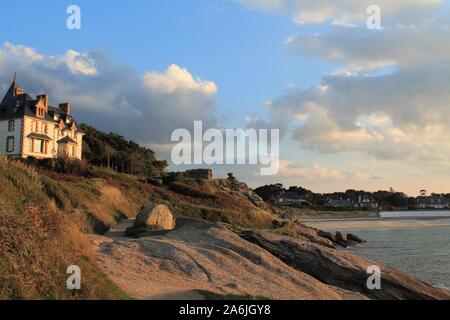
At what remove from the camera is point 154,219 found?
2667cm

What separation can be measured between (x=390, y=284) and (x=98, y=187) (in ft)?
70.6

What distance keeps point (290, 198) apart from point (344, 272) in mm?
141297

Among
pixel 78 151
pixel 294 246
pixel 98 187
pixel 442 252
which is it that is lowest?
pixel 442 252

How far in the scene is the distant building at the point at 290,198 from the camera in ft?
508

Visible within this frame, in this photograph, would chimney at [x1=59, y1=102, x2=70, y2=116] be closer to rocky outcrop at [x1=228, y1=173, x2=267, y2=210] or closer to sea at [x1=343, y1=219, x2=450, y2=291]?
rocky outcrop at [x1=228, y1=173, x2=267, y2=210]

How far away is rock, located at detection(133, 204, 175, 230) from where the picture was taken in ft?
85.9

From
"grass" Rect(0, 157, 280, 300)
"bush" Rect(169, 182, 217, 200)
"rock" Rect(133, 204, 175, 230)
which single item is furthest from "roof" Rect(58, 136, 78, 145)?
"rock" Rect(133, 204, 175, 230)

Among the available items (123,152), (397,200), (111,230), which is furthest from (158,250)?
(397,200)

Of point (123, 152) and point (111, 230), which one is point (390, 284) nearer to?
point (111, 230)

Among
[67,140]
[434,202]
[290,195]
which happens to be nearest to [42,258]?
[67,140]

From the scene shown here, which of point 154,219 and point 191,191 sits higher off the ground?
point 191,191

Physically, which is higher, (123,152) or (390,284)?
(123,152)

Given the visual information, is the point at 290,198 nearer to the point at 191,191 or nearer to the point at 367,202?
the point at 367,202

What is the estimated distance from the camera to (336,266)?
68.1 ft
